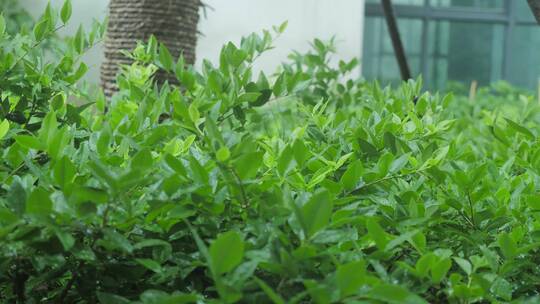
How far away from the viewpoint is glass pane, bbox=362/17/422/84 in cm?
660

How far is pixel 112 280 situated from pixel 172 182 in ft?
0.30

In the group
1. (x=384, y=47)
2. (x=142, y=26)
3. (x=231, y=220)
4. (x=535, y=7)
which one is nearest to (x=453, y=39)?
(x=384, y=47)

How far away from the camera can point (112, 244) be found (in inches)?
19.0

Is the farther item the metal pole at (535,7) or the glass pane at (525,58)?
the glass pane at (525,58)

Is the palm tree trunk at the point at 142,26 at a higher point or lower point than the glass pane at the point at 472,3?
lower

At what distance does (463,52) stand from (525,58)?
0.68 meters

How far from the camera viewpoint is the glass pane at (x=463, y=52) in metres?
6.73

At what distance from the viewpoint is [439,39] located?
6.75 m

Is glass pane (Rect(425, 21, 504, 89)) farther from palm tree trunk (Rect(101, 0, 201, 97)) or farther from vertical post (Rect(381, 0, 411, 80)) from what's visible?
palm tree trunk (Rect(101, 0, 201, 97))

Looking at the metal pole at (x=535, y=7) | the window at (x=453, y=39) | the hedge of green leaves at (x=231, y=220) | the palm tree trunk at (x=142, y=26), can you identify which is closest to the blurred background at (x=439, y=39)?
the window at (x=453, y=39)

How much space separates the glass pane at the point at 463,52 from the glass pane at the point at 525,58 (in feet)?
0.46

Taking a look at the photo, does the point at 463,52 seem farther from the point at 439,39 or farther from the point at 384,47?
the point at 384,47

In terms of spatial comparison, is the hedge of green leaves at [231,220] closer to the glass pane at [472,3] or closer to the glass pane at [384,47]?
the glass pane at [384,47]

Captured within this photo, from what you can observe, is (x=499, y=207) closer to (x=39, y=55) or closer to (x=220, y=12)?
(x=39, y=55)
